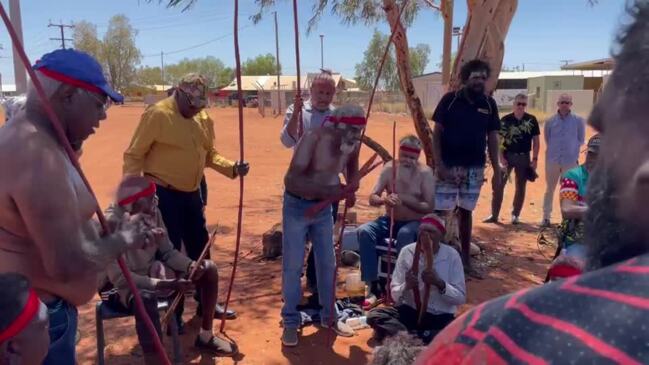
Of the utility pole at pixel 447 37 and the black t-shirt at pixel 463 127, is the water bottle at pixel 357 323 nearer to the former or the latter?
the black t-shirt at pixel 463 127

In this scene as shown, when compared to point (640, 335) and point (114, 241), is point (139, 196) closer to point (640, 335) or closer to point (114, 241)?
point (114, 241)

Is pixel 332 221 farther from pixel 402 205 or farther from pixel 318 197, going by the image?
pixel 402 205

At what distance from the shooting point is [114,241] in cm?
225

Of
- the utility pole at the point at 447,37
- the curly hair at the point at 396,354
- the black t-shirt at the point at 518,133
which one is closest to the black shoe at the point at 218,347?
the curly hair at the point at 396,354

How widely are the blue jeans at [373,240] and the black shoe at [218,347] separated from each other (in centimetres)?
150

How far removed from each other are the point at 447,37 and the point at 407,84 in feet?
6.05

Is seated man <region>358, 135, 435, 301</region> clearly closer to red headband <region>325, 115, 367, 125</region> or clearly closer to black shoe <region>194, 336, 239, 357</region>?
red headband <region>325, 115, 367, 125</region>

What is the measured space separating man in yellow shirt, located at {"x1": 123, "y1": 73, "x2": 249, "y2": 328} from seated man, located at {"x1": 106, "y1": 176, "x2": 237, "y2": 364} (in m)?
0.47

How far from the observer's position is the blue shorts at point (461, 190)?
18.5 ft

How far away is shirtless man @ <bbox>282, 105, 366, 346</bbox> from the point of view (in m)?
4.16

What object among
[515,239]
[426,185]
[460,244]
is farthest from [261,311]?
[515,239]

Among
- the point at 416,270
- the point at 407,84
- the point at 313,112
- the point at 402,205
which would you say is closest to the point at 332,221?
the point at 416,270

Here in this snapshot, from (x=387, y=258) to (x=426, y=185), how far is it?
2.50 ft

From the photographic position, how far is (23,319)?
68.7 inches
